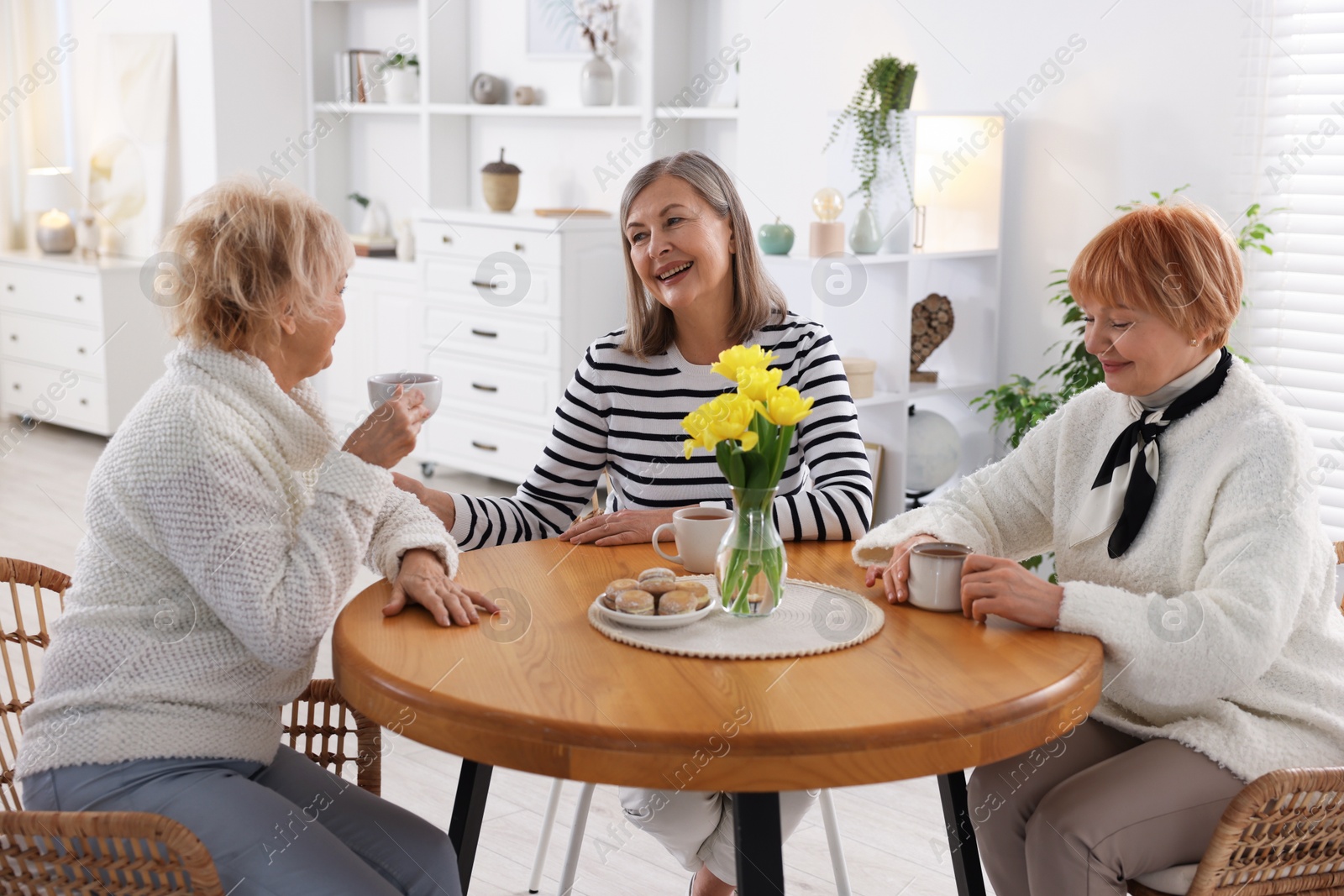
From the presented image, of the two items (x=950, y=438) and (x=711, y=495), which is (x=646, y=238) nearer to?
(x=711, y=495)

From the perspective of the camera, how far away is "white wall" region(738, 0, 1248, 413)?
11.5 feet

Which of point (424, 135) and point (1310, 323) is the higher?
point (424, 135)

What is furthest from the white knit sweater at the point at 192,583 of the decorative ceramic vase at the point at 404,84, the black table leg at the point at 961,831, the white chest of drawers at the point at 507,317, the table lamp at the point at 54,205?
the table lamp at the point at 54,205

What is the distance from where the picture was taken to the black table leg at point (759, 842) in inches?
51.8

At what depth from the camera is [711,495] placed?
2113 mm

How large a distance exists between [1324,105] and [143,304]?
5.13 metres

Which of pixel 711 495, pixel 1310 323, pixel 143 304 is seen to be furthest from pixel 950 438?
pixel 143 304

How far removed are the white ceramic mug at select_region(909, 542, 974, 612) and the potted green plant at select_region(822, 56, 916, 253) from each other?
2.37 m

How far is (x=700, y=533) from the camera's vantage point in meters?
1.66

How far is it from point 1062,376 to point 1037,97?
849mm

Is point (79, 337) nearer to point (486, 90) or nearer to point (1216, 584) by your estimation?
point (486, 90)

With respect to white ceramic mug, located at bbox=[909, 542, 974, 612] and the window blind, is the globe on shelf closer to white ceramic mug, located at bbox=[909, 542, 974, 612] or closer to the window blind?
the window blind

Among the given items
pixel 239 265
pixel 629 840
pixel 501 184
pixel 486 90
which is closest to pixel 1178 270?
pixel 239 265

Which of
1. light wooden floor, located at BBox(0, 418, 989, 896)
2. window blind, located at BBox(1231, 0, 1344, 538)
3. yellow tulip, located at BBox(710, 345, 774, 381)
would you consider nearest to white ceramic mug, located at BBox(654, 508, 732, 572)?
yellow tulip, located at BBox(710, 345, 774, 381)
